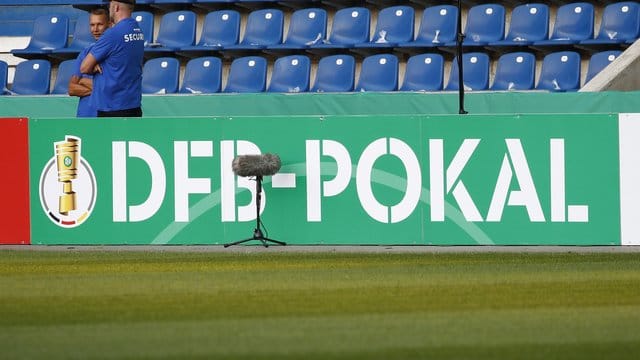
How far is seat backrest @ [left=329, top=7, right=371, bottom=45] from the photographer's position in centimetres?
2025

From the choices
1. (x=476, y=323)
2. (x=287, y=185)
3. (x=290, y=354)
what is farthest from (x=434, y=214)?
(x=290, y=354)

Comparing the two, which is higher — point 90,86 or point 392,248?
point 90,86

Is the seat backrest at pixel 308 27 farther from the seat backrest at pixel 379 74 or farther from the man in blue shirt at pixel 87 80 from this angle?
the man in blue shirt at pixel 87 80

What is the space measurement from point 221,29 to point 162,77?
1.38 m

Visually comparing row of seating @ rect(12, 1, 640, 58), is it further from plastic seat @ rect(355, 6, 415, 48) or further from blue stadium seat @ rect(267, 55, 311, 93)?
blue stadium seat @ rect(267, 55, 311, 93)

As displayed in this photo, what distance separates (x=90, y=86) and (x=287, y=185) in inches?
108

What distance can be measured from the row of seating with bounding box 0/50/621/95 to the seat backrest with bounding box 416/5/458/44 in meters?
0.57

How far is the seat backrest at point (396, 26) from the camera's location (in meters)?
20.0

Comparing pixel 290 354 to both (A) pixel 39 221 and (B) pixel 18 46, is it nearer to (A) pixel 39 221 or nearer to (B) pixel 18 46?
(A) pixel 39 221

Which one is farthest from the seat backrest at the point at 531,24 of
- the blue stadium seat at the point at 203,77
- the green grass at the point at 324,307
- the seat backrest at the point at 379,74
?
the green grass at the point at 324,307

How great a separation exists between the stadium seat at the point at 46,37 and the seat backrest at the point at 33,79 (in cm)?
50

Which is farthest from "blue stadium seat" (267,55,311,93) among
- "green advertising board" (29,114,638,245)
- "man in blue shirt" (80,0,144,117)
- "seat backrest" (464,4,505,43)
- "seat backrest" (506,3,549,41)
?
"green advertising board" (29,114,638,245)

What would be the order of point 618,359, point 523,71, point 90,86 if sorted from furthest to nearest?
point 523,71
point 90,86
point 618,359

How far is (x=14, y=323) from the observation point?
25.1ft
